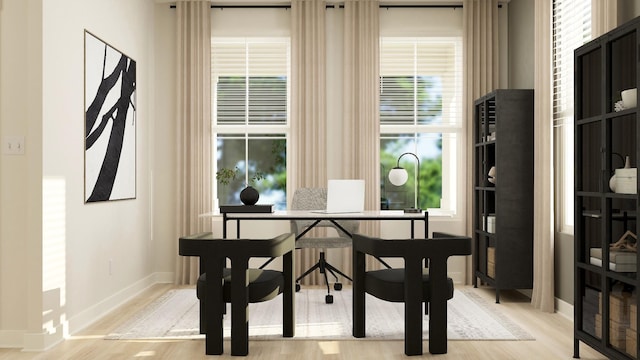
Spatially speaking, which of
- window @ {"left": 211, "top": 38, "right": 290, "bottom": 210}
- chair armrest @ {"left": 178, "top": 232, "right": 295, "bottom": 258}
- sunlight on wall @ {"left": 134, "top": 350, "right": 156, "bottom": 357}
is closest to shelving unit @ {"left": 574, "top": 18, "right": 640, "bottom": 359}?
chair armrest @ {"left": 178, "top": 232, "right": 295, "bottom": 258}

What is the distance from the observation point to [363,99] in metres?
5.78

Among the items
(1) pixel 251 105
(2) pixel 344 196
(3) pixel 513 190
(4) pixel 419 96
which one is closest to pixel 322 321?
(2) pixel 344 196

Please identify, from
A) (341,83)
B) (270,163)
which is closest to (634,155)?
(341,83)

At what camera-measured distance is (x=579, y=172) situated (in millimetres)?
3387

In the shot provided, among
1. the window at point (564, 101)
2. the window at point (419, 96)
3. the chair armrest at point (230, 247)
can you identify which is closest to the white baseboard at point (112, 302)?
the chair armrest at point (230, 247)

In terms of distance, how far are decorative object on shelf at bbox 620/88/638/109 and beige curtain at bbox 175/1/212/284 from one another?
3945mm

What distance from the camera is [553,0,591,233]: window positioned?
4.43 m

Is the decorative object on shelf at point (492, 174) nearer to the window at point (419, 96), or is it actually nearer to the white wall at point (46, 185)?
the window at point (419, 96)

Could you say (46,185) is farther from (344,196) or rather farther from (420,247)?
(420,247)

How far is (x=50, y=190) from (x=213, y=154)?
2.37 metres

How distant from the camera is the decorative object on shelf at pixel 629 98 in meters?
2.86

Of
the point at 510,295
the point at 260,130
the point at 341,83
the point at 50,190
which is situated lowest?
the point at 510,295
